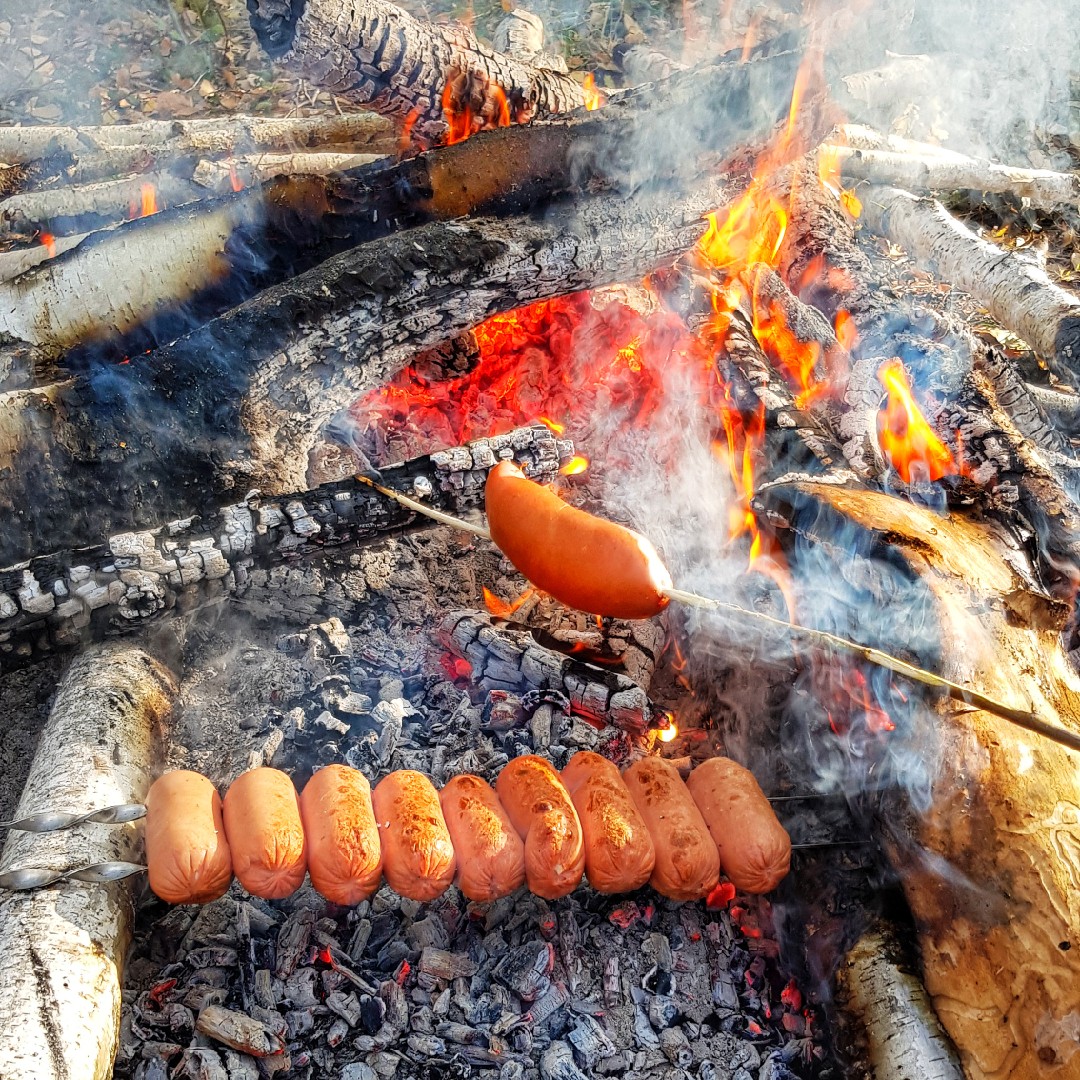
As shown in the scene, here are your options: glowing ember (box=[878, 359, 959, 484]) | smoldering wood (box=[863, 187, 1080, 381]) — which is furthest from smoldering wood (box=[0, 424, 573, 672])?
smoldering wood (box=[863, 187, 1080, 381])

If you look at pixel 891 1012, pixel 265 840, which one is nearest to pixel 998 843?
pixel 891 1012

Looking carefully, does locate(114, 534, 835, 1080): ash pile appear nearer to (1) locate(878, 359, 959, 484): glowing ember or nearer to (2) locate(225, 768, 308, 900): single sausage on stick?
(2) locate(225, 768, 308, 900): single sausage on stick

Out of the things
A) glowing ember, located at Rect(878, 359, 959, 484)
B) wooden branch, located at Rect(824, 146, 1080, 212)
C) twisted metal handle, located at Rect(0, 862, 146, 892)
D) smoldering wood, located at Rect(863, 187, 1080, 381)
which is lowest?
twisted metal handle, located at Rect(0, 862, 146, 892)

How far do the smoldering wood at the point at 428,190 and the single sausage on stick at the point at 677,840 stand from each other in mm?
3557

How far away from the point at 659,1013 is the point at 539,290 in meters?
3.69

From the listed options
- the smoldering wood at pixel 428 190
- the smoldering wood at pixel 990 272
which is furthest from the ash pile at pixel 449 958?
the smoldering wood at pixel 990 272

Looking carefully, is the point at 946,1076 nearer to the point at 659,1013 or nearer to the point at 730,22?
the point at 659,1013

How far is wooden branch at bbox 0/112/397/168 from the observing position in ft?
23.5

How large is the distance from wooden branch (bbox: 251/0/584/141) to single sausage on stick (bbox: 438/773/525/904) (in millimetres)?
4451

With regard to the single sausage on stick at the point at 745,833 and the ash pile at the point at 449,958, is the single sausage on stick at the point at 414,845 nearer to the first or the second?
the ash pile at the point at 449,958

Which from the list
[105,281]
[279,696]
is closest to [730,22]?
[105,281]

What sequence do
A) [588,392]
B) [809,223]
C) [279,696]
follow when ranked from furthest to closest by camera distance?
[809,223], [588,392], [279,696]

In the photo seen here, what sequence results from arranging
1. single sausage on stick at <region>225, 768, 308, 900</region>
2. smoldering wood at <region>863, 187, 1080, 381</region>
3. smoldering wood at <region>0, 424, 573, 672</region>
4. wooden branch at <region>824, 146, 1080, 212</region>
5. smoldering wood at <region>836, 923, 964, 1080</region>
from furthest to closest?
1. wooden branch at <region>824, 146, 1080, 212</region>
2. smoldering wood at <region>863, 187, 1080, 381</region>
3. smoldering wood at <region>0, 424, 573, 672</region>
4. single sausage on stick at <region>225, 768, 308, 900</region>
5. smoldering wood at <region>836, 923, 964, 1080</region>

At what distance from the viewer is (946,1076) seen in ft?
7.98
